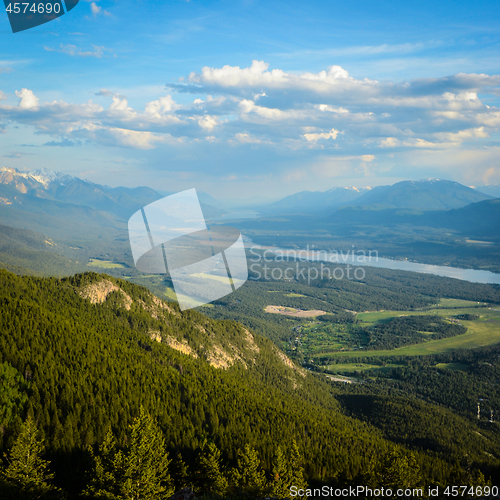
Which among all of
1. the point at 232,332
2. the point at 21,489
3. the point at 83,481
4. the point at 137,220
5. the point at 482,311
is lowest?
the point at 482,311

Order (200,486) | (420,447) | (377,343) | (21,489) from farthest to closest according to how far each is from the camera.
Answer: (377,343) → (420,447) → (200,486) → (21,489)

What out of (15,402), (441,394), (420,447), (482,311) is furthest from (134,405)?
(482,311)

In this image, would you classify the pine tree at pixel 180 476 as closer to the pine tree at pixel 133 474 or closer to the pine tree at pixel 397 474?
the pine tree at pixel 133 474

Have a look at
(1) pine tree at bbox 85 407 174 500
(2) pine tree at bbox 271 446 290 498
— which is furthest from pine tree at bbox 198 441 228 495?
(1) pine tree at bbox 85 407 174 500

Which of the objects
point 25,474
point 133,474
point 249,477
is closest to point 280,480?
point 249,477

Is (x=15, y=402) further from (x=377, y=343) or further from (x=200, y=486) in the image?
(x=377, y=343)

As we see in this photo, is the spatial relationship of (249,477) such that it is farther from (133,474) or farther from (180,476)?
(133,474)

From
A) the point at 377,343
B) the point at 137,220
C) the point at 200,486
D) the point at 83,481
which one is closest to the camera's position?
the point at 137,220

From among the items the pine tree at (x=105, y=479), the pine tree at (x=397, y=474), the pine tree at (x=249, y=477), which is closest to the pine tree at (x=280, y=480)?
the pine tree at (x=249, y=477)
